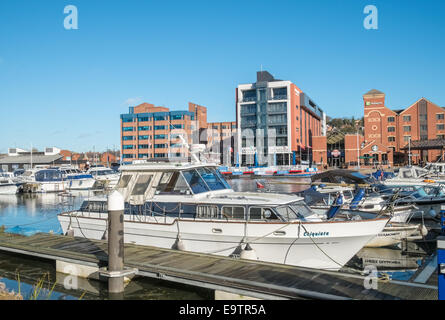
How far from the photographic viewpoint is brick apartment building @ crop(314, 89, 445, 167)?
81.2 metres

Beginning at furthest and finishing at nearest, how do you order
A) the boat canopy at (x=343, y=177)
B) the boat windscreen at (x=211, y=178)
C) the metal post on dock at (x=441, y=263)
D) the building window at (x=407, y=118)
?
the building window at (x=407, y=118) → the boat canopy at (x=343, y=177) → the boat windscreen at (x=211, y=178) → the metal post on dock at (x=441, y=263)

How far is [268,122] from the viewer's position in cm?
9056

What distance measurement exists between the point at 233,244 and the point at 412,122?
81803 mm

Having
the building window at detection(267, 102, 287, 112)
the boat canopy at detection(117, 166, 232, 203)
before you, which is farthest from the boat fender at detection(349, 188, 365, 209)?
the building window at detection(267, 102, 287, 112)

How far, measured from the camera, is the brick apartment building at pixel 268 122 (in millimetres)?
89562

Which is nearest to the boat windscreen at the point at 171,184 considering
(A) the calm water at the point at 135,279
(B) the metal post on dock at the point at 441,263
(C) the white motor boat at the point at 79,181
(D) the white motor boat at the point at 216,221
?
(D) the white motor boat at the point at 216,221

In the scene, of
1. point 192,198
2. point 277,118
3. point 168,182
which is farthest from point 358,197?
point 277,118

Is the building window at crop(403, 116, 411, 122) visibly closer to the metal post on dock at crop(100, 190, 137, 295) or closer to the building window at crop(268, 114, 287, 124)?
the building window at crop(268, 114, 287, 124)

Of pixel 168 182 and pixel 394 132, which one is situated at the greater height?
pixel 394 132

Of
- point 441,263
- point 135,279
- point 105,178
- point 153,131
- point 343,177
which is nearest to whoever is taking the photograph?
point 441,263

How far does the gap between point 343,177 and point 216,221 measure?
2533 cm

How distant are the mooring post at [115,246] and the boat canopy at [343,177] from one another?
92.5 feet

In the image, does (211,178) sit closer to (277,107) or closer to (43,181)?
(43,181)

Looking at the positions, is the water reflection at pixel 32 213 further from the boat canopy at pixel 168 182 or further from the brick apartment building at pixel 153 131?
the brick apartment building at pixel 153 131
